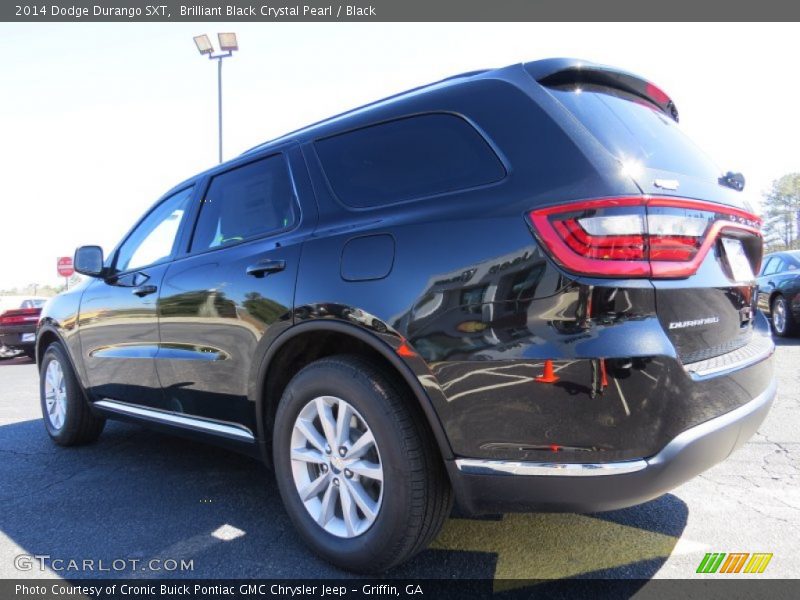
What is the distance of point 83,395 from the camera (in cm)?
419

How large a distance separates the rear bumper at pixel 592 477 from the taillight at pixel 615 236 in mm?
538

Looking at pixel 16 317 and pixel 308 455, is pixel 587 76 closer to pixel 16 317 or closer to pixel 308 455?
pixel 308 455

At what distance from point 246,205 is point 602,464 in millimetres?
2215

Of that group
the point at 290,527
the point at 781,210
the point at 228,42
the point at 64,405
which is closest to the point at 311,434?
the point at 290,527

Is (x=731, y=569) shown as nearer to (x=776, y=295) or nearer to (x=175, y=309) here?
(x=175, y=309)

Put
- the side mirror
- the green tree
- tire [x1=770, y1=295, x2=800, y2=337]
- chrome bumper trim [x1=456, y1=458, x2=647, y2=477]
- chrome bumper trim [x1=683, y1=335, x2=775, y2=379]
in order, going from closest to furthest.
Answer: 1. chrome bumper trim [x1=456, y1=458, x2=647, y2=477]
2. chrome bumper trim [x1=683, y1=335, x2=775, y2=379]
3. the side mirror
4. tire [x1=770, y1=295, x2=800, y2=337]
5. the green tree

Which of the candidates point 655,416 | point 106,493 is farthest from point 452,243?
point 106,493

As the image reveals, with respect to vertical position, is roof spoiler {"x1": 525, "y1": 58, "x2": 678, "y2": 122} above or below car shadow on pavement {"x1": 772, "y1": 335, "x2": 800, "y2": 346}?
above

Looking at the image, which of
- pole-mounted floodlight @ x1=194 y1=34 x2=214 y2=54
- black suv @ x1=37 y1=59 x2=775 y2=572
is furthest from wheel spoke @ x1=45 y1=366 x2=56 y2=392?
pole-mounted floodlight @ x1=194 y1=34 x2=214 y2=54

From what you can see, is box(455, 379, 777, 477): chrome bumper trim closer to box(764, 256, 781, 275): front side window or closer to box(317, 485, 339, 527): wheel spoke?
box(317, 485, 339, 527): wheel spoke

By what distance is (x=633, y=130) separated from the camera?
2.18 m

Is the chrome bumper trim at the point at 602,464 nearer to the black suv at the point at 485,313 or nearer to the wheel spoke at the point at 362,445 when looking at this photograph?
the black suv at the point at 485,313

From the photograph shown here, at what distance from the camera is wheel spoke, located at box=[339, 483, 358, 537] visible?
2.25m

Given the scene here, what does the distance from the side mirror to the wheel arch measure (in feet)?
6.72
